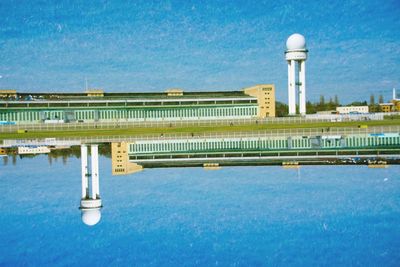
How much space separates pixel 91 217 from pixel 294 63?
4931 centimetres

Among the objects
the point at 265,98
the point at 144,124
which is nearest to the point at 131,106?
the point at 144,124

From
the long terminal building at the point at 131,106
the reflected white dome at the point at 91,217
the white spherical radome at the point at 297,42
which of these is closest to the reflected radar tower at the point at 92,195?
the reflected white dome at the point at 91,217

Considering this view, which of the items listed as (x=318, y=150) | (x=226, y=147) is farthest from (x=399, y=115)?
(x=226, y=147)

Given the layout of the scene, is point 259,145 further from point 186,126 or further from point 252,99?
point 252,99

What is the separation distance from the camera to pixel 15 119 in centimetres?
6919

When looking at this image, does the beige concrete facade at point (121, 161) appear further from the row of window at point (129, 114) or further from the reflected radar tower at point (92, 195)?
the row of window at point (129, 114)

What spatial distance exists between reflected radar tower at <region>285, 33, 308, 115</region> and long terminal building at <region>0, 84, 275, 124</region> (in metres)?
6.78

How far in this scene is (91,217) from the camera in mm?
31844

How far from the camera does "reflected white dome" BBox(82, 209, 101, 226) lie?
31.7 m

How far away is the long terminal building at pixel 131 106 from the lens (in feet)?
228

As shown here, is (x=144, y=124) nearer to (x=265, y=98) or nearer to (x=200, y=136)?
(x=200, y=136)

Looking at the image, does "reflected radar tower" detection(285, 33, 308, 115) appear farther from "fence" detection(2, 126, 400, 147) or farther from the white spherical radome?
"fence" detection(2, 126, 400, 147)

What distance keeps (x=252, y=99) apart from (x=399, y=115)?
24.1m

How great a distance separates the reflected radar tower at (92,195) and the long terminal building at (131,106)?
34.1 m
